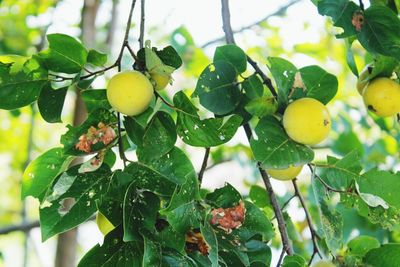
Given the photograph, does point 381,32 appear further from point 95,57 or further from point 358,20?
point 95,57

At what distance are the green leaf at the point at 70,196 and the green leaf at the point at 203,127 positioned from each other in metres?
0.14

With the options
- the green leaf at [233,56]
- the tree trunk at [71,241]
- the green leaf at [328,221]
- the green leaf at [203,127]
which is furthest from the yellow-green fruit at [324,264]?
the tree trunk at [71,241]

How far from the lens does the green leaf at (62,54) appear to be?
3.54 ft

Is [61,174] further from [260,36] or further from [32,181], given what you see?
[260,36]

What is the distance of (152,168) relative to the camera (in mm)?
976

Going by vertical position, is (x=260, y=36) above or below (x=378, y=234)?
above

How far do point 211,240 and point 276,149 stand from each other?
0.21 m

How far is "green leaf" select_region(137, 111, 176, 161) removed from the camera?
3.34 feet

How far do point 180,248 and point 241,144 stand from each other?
148 cm

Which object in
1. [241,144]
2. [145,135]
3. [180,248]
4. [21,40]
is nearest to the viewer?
[180,248]

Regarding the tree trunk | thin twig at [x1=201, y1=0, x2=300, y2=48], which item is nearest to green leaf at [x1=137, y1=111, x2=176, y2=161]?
the tree trunk

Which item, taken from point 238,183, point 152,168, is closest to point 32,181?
point 152,168

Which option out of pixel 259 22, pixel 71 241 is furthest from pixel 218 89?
pixel 259 22

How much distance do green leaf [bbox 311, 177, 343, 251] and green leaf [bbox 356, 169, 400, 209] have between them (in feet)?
0.21
